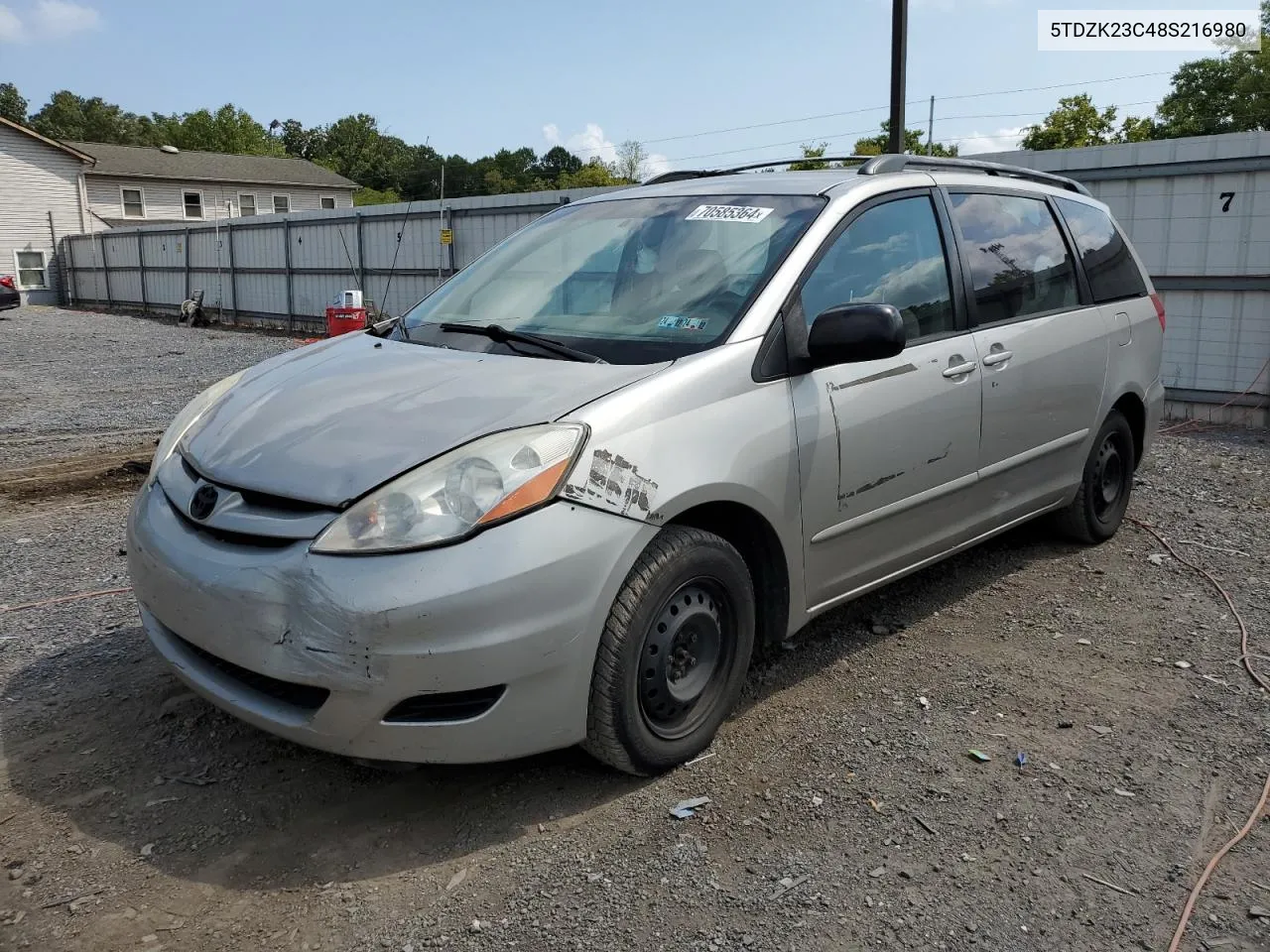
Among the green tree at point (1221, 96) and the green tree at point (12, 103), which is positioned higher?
the green tree at point (12, 103)

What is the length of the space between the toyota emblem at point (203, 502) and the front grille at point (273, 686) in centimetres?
37

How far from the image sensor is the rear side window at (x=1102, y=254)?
5039 millimetres

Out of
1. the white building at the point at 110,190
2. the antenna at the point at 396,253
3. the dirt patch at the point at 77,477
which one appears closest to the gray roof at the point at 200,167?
the white building at the point at 110,190

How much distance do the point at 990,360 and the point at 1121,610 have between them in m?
1.37

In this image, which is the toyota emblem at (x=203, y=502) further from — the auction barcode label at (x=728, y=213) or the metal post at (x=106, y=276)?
the metal post at (x=106, y=276)

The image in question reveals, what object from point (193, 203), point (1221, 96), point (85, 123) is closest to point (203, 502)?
point (193, 203)

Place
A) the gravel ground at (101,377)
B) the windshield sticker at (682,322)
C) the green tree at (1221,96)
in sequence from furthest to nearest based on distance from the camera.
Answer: the green tree at (1221,96) < the gravel ground at (101,377) < the windshield sticker at (682,322)

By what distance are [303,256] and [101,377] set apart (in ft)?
32.0

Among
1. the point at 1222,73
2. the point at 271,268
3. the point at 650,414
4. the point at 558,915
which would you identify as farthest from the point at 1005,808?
the point at 1222,73

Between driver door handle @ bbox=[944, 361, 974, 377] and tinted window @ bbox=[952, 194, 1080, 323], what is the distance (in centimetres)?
27

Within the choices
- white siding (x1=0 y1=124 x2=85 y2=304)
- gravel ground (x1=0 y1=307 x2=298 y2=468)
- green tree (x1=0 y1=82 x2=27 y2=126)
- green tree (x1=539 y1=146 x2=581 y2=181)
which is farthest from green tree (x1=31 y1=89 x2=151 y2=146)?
gravel ground (x1=0 y1=307 x2=298 y2=468)

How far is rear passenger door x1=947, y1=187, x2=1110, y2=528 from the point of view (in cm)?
422

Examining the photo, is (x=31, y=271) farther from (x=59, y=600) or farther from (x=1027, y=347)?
(x=1027, y=347)

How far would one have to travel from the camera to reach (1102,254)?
17.0 ft
